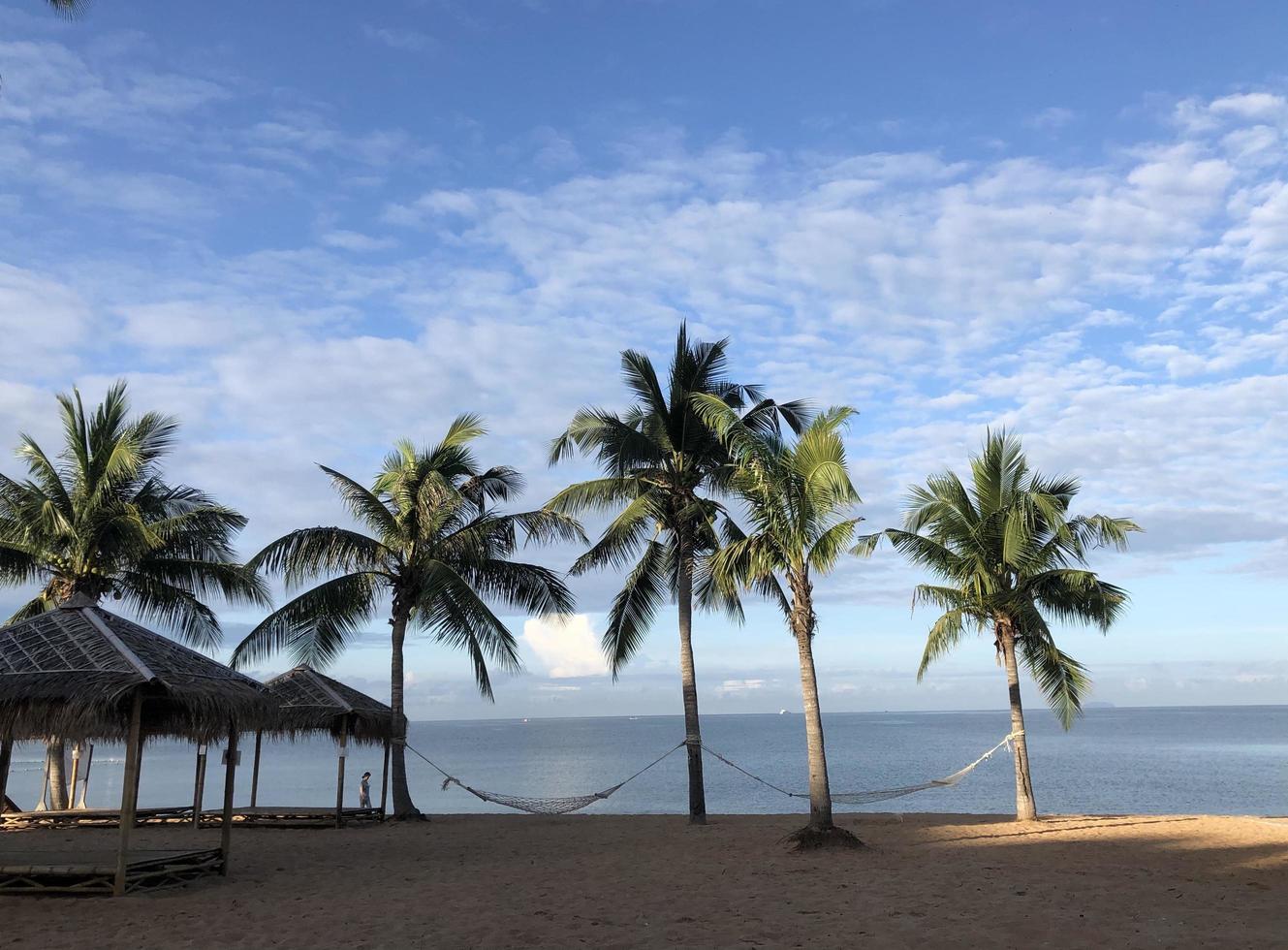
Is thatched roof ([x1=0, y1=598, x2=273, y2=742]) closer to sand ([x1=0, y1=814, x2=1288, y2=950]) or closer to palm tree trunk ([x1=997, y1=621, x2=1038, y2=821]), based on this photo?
sand ([x1=0, y1=814, x2=1288, y2=950])

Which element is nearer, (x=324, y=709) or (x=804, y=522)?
(x=804, y=522)

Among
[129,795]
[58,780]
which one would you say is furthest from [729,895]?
[58,780]

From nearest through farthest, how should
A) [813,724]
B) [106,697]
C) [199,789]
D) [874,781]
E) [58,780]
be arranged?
[106,697] → [813,724] → [199,789] → [58,780] → [874,781]

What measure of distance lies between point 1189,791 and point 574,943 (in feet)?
117

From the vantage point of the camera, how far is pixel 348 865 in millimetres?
11086

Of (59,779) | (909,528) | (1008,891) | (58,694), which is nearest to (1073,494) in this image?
(909,528)

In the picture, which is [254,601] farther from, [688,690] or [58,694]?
[58,694]

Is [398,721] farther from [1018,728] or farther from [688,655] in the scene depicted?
[1018,728]

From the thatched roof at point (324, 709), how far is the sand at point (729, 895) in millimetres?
2902

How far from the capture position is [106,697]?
8609 mm

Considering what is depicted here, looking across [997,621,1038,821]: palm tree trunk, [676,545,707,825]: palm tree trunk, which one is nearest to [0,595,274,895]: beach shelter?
[676,545,707,825]: palm tree trunk

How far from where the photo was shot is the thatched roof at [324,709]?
52.5 feet

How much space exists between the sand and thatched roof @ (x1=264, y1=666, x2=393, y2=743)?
290 cm

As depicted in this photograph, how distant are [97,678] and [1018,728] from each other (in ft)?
37.9
